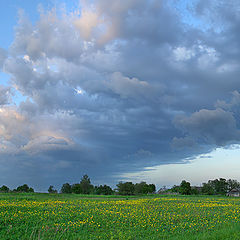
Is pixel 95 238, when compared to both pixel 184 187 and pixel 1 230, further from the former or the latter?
pixel 184 187

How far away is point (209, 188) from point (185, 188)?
19.0m

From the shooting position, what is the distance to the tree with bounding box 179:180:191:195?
312 ft

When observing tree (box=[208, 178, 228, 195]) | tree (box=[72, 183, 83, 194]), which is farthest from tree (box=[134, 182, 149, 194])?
tree (box=[208, 178, 228, 195])

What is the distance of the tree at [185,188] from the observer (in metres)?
95.0

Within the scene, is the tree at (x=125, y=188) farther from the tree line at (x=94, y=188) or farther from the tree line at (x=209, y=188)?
the tree line at (x=209, y=188)

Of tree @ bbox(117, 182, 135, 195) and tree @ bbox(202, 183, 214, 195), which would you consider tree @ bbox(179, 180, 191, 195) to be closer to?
tree @ bbox(202, 183, 214, 195)

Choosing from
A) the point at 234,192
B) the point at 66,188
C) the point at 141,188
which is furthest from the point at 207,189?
the point at 66,188

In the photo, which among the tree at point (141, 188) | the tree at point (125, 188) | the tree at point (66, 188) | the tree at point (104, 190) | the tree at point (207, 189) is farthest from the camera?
the tree at point (207, 189)

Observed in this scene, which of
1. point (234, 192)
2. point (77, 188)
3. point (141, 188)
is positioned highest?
point (77, 188)

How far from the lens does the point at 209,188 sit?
Result: 357 ft

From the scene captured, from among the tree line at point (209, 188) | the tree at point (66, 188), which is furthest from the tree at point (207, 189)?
the tree at point (66, 188)

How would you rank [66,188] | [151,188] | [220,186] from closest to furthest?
[66,188] < [151,188] < [220,186]

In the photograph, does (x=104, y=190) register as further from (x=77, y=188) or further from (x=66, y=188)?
(x=66, y=188)

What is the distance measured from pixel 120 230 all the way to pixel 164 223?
387cm
